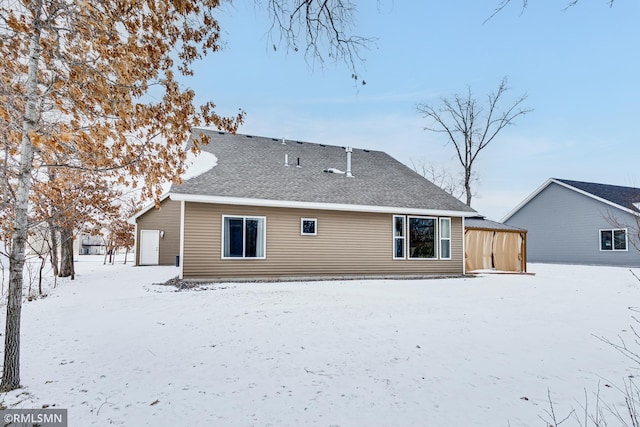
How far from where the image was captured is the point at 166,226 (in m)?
18.9

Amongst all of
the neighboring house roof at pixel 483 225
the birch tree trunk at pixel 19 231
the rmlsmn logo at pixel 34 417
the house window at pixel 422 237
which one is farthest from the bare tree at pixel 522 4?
the neighboring house roof at pixel 483 225

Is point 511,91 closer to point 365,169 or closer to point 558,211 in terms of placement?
point 558,211

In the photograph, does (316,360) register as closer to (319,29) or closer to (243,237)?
(319,29)

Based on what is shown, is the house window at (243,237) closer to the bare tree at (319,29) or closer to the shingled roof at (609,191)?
the bare tree at (319,29)

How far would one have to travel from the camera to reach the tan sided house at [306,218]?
10834 mm

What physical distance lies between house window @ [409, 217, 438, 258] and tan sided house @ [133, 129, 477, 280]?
0.04 meters

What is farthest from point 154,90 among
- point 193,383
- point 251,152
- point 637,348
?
point 251,152

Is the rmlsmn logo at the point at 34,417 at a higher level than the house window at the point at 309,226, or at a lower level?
lower

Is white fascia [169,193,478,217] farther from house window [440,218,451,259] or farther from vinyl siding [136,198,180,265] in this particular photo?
vinyl siding [136,198,180,265]

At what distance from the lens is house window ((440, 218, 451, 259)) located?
1383cm

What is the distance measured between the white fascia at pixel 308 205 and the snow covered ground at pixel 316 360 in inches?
129

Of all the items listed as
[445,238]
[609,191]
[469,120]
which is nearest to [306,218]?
[445,238]

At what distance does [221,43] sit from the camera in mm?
4750

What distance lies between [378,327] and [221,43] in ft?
15.6
